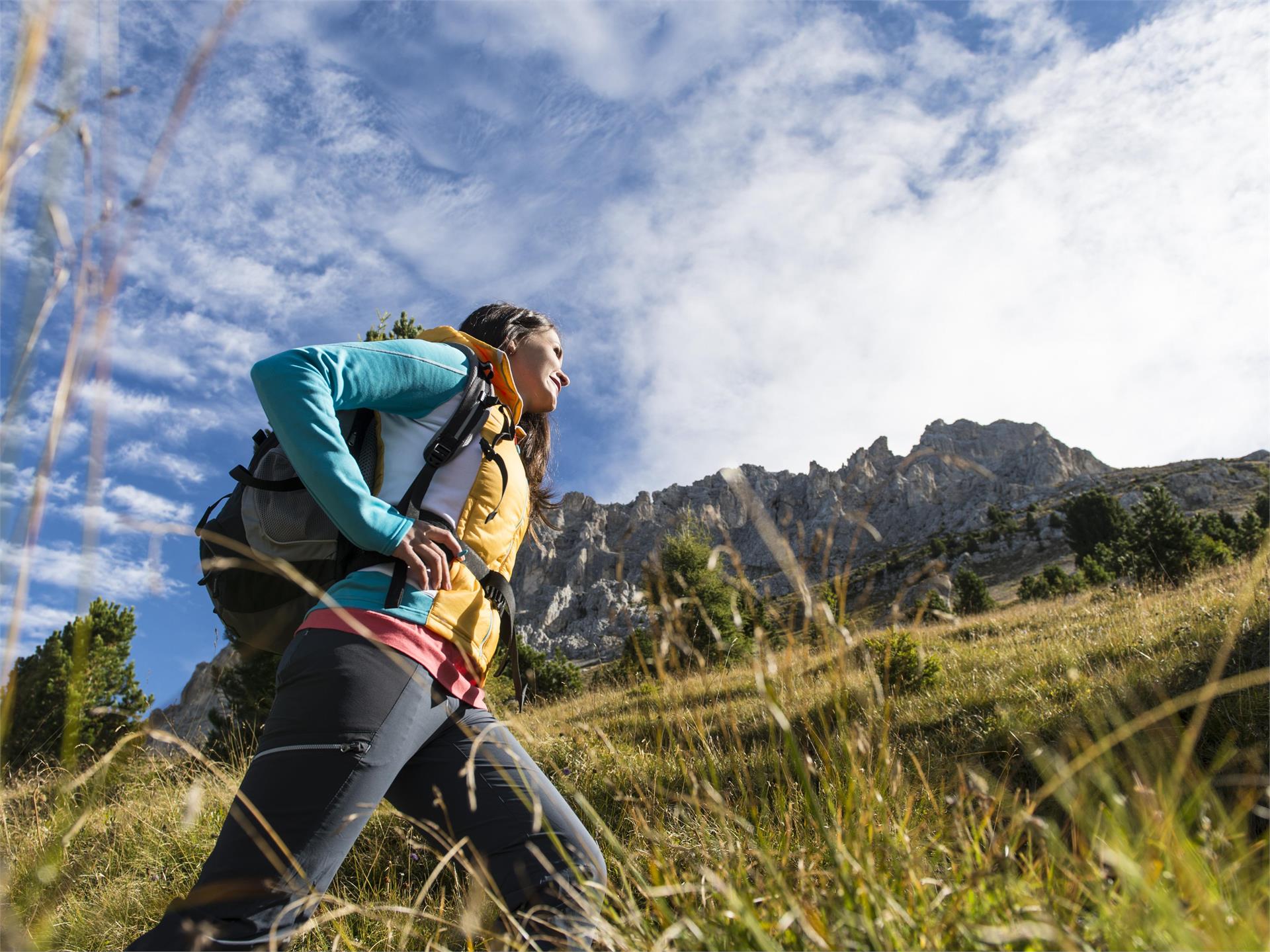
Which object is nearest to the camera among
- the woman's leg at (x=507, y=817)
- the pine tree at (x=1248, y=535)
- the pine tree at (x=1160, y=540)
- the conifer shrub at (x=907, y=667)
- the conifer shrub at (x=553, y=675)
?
the woman's leg at (x=507, y=817)

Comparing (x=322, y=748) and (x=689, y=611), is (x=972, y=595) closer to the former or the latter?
(x=689, y=611)

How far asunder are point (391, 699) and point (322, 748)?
17cm

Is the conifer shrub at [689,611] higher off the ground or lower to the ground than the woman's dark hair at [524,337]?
lower

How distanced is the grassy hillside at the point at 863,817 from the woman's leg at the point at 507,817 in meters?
0.11

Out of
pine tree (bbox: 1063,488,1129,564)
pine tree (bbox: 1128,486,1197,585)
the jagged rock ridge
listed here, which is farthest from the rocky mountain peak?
pine tree (bbox: 1128,486,1197,585)

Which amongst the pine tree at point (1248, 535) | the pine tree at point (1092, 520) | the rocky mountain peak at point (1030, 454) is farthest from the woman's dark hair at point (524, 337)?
the rocky mountain peak at point (1030, 454)

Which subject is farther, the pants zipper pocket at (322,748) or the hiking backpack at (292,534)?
the hiking backpack at (292,534)

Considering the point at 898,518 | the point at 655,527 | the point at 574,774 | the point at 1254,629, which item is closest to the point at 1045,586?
the point at 1254,629

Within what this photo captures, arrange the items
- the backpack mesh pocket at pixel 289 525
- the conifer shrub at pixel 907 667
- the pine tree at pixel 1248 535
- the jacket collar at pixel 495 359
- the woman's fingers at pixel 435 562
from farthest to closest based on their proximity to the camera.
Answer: the pine tree at pixel 1248 535, the conifer shrub at pixel 907 667, the jacket collar at pixel 495 359, the backpack mesh pocket at pixel 289 525, the woman's fingers at pixel 435 562

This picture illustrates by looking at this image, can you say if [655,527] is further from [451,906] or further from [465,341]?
[451,906]

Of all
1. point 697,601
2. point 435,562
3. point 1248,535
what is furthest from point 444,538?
point 1248,535

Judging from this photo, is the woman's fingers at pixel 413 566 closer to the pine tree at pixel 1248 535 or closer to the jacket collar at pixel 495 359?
the jacket collar at pixel 495 359

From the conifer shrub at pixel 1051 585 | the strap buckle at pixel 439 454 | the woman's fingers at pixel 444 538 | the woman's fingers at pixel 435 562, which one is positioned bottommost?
the conifer shrub at pixel 1051 585

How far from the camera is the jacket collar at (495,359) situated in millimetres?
2238
